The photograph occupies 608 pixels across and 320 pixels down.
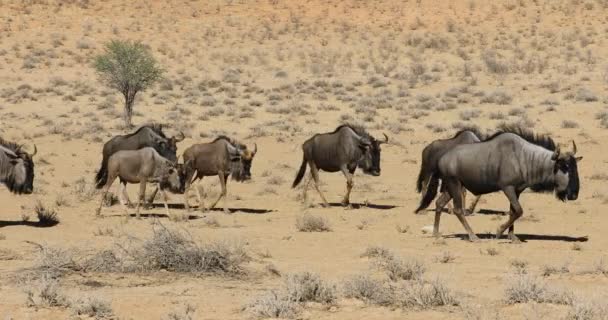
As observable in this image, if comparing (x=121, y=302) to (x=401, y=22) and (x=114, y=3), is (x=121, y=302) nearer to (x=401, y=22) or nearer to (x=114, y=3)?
(x=401, y=22)

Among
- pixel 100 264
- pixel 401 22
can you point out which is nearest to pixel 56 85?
pixel 401 22

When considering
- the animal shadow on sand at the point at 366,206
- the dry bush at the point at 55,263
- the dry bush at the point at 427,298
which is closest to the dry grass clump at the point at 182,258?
the dry bush at the point at 55,263

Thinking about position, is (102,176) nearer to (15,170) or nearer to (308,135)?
(15,170)

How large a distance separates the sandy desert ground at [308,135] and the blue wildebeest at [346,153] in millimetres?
848

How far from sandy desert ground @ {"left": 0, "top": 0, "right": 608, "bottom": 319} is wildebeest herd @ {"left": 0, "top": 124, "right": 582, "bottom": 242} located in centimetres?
75

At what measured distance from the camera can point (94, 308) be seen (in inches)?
342

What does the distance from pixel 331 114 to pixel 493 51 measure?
736 inches

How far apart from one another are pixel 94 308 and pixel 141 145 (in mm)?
10292

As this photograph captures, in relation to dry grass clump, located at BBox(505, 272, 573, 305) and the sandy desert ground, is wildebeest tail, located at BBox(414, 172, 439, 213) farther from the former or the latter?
dry grass clump, located at BBox(505, 272, 573, 305)

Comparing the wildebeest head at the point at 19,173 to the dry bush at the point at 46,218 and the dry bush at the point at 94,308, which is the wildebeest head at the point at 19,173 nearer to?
the dry bush at the point at 46,218

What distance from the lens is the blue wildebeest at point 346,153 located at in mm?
19234

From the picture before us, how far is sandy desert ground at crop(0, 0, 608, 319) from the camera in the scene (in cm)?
942

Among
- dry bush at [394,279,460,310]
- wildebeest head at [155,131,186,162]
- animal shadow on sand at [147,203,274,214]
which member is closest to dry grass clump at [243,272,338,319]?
dry bush at [394,279,460,310]

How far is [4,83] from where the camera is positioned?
4503cm
